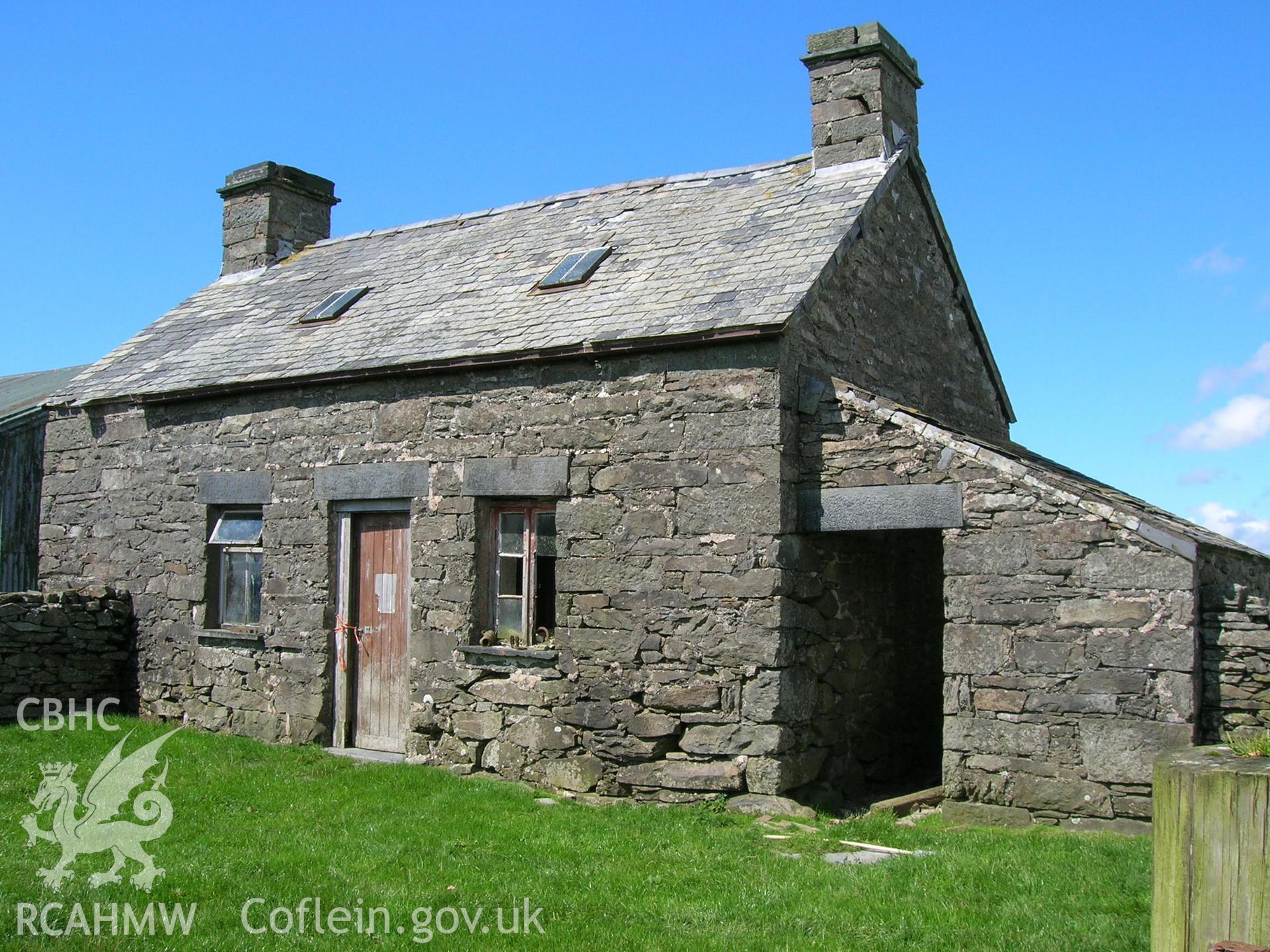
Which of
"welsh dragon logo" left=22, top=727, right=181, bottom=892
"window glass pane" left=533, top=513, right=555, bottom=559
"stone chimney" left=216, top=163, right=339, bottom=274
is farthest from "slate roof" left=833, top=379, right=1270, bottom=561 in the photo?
"stone chimney" left=216, top=163, right=339, bottom=274

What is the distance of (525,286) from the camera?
429 inches

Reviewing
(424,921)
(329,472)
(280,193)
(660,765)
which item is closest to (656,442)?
(660,765)

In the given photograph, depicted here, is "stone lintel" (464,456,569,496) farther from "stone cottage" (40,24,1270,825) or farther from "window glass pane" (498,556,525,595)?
"window glass pane" (498,556,525,595)

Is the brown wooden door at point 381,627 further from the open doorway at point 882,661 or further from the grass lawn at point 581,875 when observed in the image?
the open doorway at point 882,661

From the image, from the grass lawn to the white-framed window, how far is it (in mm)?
2956

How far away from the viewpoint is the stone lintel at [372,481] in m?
10.0

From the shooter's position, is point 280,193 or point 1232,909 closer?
point 1232,909

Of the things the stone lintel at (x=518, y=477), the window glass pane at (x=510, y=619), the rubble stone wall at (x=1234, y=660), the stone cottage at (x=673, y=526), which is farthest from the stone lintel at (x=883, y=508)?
the window glass pane at (x=510, y=619)

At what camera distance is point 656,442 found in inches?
347

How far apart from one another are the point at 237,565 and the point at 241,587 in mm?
229

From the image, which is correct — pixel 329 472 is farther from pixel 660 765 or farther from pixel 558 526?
pixel 660 765

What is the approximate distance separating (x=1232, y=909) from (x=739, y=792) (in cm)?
558

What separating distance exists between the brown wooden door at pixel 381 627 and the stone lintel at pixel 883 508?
382 cm

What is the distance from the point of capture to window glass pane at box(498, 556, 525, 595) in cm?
970
